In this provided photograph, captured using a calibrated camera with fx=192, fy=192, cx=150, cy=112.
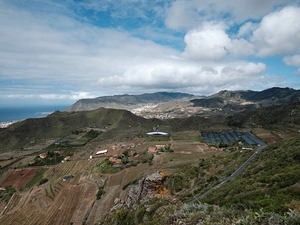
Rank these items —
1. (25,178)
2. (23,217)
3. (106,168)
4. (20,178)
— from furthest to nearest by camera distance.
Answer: (20,178) → (25,178) → (106,168) → (23,217)

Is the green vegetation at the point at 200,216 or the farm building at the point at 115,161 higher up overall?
the green vegetation at the point at 200,216

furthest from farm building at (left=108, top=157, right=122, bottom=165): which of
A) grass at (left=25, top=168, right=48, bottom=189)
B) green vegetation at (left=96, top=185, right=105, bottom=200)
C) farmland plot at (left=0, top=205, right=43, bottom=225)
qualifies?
farmland plot at (left=0, top=205, right=43, bottom=225)

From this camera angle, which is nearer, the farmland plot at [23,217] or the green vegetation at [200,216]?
the green vegetation at [200,216]

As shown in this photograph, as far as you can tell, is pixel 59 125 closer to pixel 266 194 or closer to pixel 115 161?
pixel 115 161

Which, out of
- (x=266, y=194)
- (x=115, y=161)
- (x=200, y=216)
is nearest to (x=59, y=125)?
(x=115, y=161)

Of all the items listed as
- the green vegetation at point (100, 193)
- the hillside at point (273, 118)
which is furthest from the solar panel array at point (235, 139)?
the green vegetation at point (100, 193)

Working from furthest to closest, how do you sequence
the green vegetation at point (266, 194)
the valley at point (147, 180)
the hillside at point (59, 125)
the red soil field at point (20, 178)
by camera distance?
the hillside at point (59, 125) < the red soil field at point (20, 178) < the valley at point (147, 180) < the green vegetation at point (266, 194)

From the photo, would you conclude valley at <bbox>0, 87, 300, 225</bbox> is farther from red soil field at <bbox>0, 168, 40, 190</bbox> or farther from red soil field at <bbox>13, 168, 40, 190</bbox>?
red soil field at <bbox>13, 168, 40, 190</bbox>

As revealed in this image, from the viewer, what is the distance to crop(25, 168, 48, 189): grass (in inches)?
2073

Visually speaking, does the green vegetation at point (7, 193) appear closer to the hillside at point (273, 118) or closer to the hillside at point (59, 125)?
the hillside at point (59, 125)

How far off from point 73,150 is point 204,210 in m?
83.0

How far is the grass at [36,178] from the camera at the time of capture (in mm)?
52644

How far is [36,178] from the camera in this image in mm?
56844

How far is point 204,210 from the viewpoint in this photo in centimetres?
942
